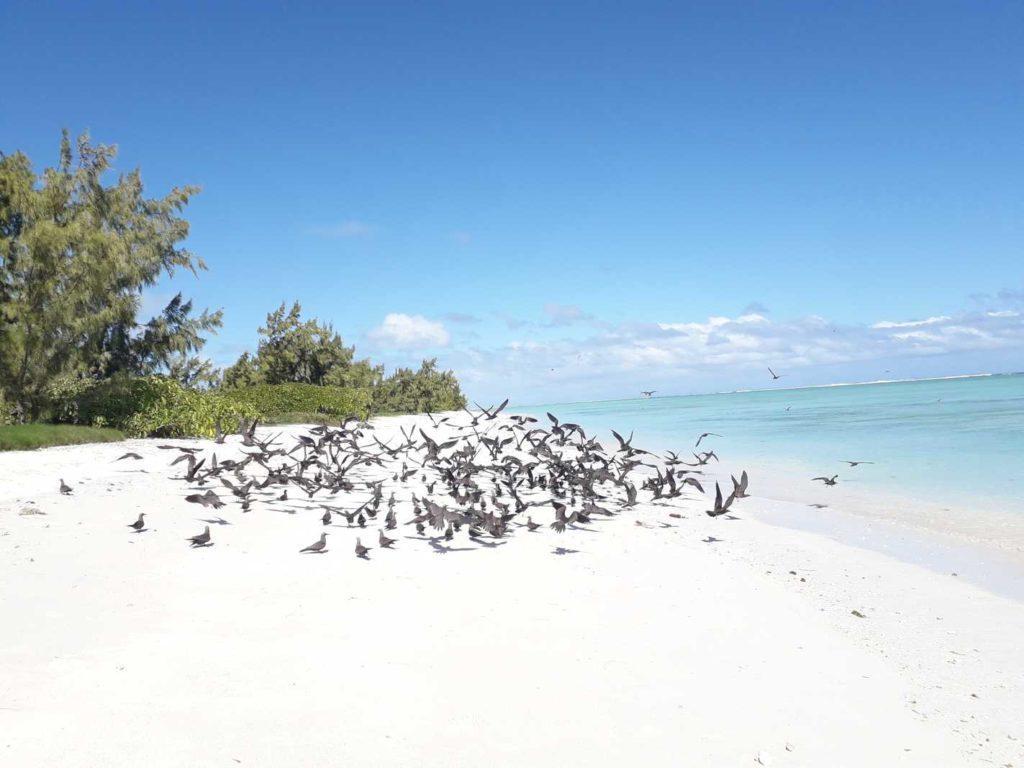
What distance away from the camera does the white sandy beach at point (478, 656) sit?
7.97 ft

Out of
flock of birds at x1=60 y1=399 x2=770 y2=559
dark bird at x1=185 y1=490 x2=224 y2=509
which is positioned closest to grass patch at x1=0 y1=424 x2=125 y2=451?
flock of birds at x1=60 y1=399 x2=770 y2=559

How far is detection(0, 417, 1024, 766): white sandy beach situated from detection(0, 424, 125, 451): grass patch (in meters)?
7.70

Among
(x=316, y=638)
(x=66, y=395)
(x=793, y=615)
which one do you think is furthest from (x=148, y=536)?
(x=66, y=395)

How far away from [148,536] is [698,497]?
22.0 feet

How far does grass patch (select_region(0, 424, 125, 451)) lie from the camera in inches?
460

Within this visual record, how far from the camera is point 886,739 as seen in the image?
8.61 feet

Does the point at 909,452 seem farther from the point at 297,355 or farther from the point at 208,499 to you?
the point at 297,355

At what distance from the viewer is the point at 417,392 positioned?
40.8 m

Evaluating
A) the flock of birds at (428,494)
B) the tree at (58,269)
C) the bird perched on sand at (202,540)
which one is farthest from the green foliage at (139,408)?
the bird perched on sand at (202,540)

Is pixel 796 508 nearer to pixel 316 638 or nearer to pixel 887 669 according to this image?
pixel 887 669

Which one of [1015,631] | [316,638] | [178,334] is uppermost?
[178,334]

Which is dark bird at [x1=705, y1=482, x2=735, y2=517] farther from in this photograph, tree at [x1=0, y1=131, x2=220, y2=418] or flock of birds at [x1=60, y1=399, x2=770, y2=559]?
tree at [x1=0, y1=131, x2=220, y2=418]

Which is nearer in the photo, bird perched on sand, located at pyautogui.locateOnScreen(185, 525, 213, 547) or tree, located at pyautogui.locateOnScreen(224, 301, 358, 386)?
bird perched on sand, located at pyautogui.locateOnScreen(185, 525, 213, 547)

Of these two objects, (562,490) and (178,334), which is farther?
(178,334)
